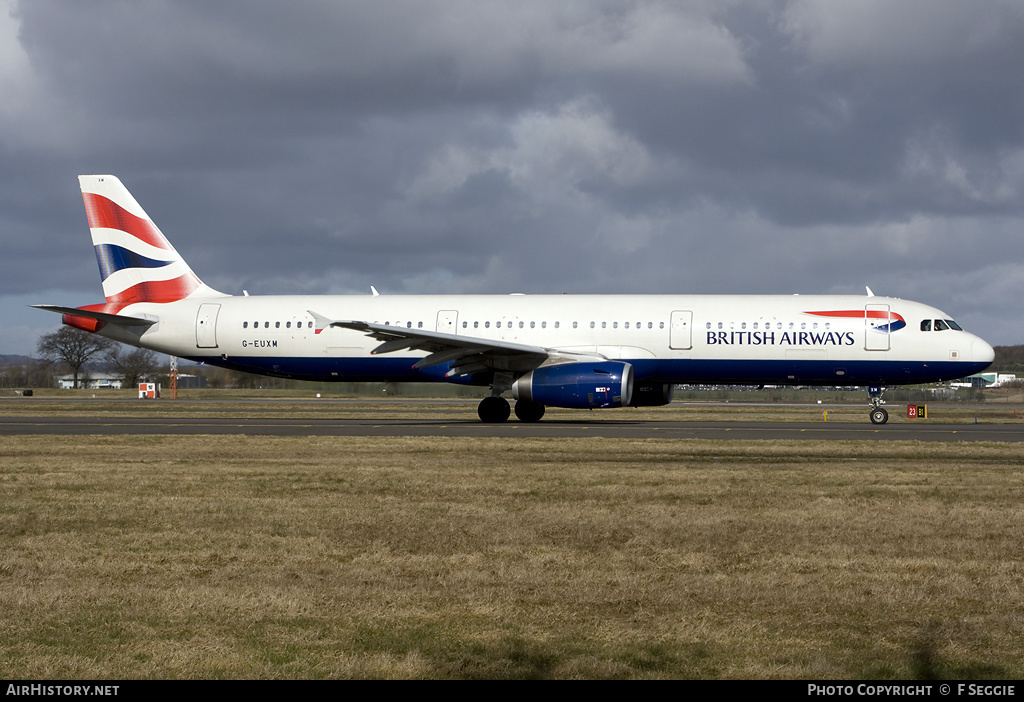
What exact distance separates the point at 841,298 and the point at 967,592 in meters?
23.6

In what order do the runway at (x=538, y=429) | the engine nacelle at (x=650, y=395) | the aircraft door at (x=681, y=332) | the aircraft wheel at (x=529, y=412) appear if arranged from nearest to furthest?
the runway at (x=538, y=429), the aircraft door at (x=681, y=332), the aircraft wheel at (x=529, y=412), the engine nacelle at (x=650, y=395)

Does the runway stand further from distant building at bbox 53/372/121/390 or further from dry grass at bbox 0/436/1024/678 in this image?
distant building at bbox 53/372/121/390

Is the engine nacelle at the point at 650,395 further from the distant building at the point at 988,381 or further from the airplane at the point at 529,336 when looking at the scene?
the distant building at the point at 988,381

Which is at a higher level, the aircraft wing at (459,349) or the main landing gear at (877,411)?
the aircraft wing at (459,349)

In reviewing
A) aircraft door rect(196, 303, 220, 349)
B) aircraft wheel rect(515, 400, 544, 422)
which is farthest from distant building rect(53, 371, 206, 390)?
aircraft wheel rect(515, 400, 544, 422)

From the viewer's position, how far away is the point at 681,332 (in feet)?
93.1

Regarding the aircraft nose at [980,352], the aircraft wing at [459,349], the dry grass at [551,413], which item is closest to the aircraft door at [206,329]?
the dry grass at [551,413]

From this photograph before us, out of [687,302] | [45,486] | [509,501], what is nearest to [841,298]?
[687,302]

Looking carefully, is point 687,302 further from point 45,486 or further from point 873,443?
point 45,486

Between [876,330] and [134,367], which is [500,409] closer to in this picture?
[876,330]

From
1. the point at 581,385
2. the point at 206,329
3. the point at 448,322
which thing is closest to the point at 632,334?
the point at 581,385

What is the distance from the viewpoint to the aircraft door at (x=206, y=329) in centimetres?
3184

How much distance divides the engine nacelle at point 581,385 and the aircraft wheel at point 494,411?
2.27 metres

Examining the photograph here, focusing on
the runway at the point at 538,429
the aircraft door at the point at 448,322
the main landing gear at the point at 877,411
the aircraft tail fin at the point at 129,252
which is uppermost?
the aircraft tail fin at the point at 129,252
